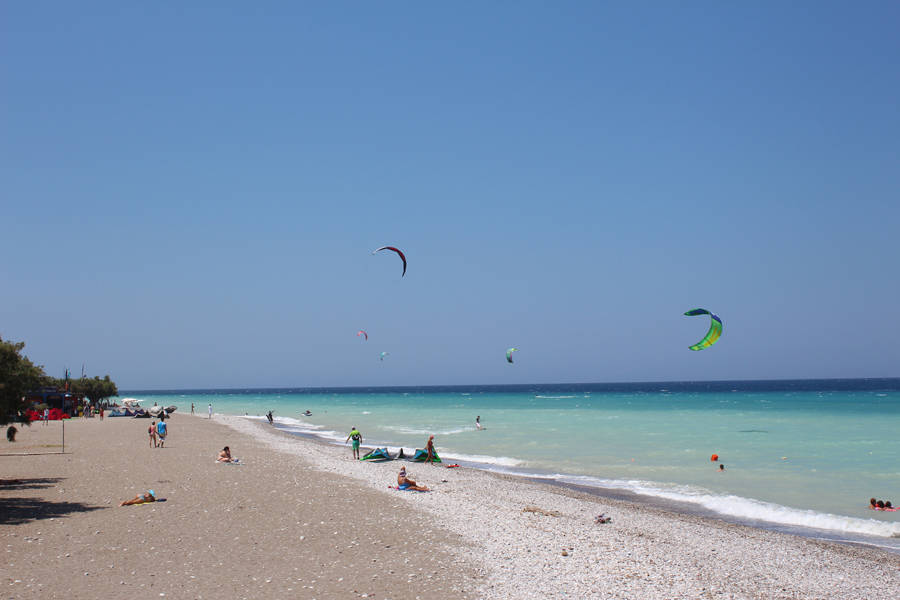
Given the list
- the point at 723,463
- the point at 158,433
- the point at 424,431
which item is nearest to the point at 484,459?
the point at 723,463

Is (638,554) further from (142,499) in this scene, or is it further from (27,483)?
(27,483)

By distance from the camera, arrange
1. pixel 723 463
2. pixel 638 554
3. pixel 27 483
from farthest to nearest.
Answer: pixel 723 463
pixel 27 483
pixel 638 554

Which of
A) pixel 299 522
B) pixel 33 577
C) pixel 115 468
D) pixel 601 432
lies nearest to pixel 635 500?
pixel 299 522

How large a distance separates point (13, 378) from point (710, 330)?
662 inches

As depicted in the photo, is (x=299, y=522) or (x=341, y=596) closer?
(x=341, y=596)

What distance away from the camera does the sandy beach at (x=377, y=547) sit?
24.6 feet

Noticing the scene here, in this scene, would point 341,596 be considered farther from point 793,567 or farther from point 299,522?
point 793,567

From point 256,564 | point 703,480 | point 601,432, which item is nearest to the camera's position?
point 256,564

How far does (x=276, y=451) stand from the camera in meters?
24.5

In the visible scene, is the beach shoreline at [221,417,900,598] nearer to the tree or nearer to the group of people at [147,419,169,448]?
the tree

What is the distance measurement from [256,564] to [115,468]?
1161 cm

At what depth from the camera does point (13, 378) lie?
11.8m

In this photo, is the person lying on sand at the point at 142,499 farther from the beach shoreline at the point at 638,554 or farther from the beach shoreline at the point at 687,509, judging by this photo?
the beach shoreline at the point at 687,509

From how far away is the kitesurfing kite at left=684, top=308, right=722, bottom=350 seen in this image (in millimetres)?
15949
